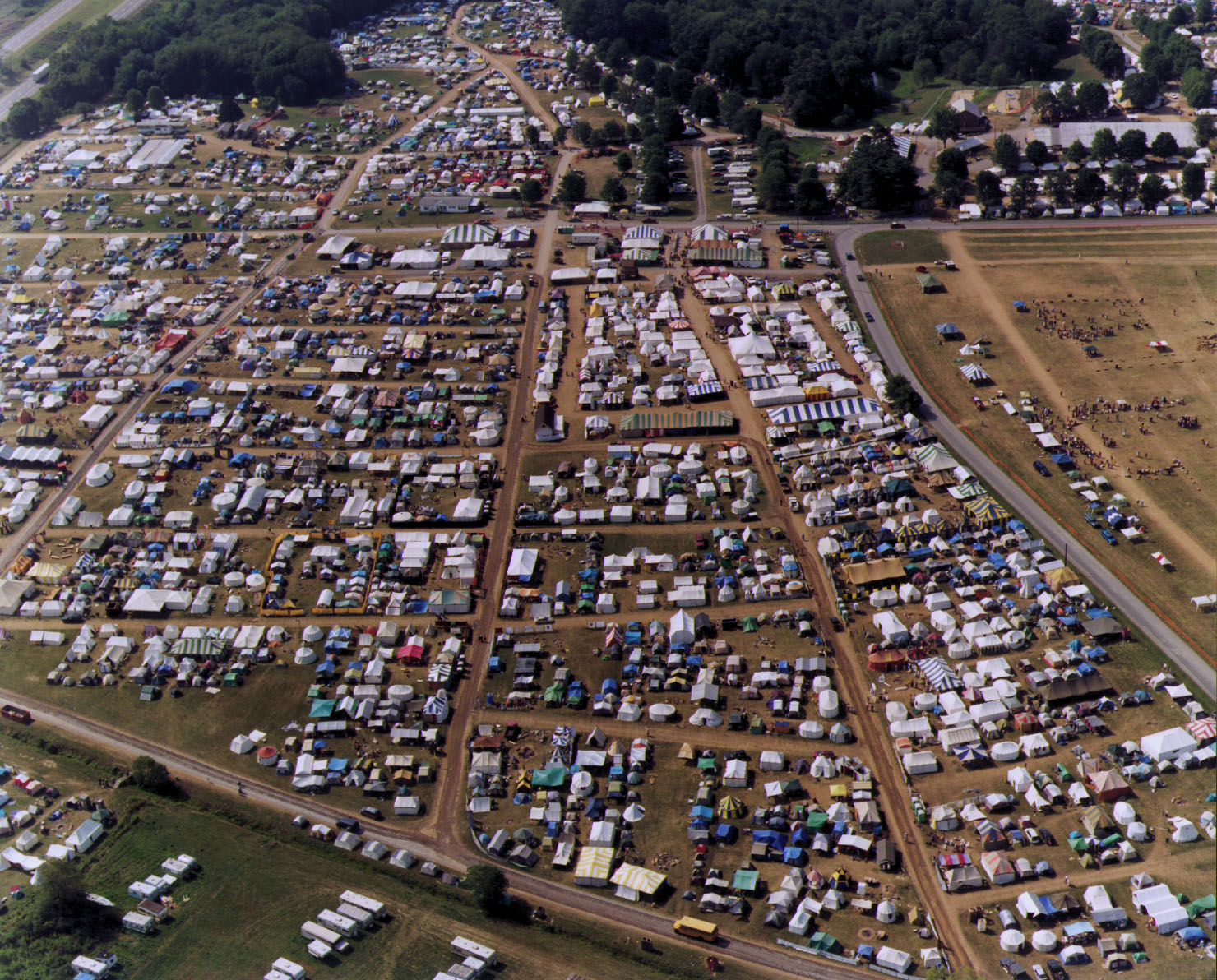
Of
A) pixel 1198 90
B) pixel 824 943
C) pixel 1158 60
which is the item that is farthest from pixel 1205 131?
pixel 824 943

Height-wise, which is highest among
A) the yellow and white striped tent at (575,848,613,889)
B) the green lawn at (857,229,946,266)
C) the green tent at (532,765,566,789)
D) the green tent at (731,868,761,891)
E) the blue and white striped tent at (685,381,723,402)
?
the green lawn at (857,229,946,266)

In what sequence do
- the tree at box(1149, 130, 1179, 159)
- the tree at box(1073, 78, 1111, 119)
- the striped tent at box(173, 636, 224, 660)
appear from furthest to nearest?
the tree at box(1073, 78, 1111, 119) < the tree at box(1149, 130, 1179, 159) < the striped tent at box(173, 636, 224, 660)

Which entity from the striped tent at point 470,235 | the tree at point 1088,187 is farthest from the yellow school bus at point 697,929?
the tree at point 1088,187

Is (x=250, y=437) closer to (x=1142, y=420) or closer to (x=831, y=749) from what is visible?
(x=831, y=749)

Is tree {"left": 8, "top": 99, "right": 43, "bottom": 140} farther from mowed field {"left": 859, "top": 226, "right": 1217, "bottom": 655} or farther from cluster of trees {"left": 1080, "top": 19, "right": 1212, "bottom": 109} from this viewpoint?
cluster of trees {"left": 1080, "top": 19, "right": 1212, "bottom": 109}

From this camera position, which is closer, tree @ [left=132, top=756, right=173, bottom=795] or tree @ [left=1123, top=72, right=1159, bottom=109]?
tree @ [left=132, top=756, right=173, bottom=795]

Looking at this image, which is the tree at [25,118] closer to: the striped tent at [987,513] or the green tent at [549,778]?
the green tent at [549,778]

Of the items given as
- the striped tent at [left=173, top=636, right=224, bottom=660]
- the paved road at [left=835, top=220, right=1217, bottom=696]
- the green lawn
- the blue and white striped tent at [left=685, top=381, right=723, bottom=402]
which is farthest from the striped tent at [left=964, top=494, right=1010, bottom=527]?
the striped tent at [left=173, top=636, right=224, bottom=660]

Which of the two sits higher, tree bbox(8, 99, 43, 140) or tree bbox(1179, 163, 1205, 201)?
tree bbox(8, 99, 43, 140)
